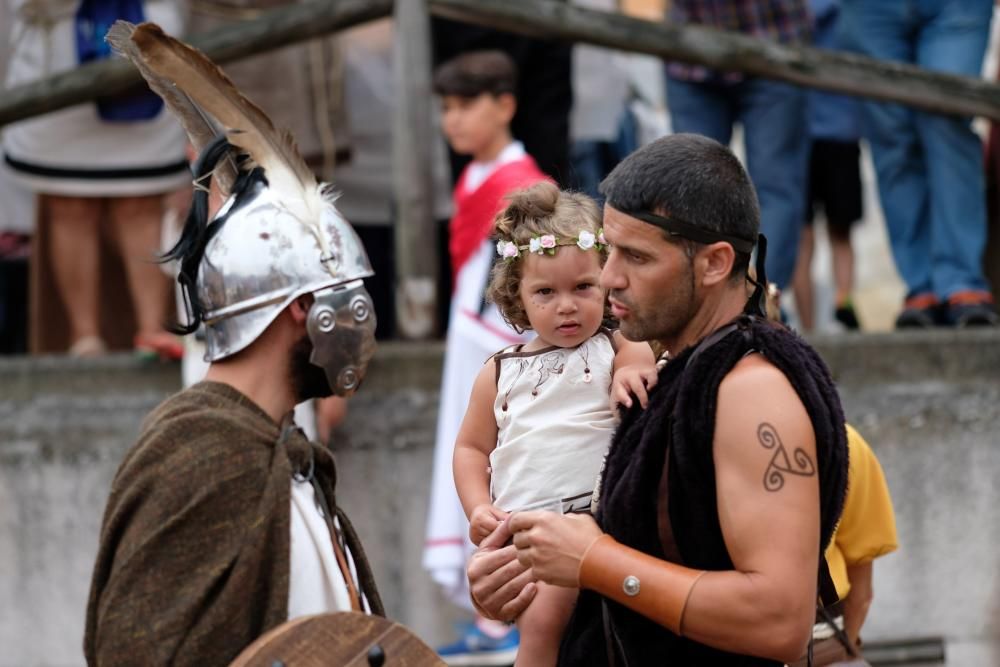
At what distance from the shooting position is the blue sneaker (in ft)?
18.6

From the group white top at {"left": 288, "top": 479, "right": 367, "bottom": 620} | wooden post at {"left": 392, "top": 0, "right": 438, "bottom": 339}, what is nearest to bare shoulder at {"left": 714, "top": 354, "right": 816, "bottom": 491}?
white top at {"left": 288, "top": 479, "right": 367, "bottom": 620}

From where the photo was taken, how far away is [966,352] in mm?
6102

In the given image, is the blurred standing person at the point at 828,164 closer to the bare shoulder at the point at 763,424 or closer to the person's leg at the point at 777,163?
the person's leg at the point at 777,163

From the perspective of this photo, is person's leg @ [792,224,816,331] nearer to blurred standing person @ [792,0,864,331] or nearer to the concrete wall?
blurred standing person @ [792,0,864,331]

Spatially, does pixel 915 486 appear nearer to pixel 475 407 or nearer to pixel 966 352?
pixel 966 352

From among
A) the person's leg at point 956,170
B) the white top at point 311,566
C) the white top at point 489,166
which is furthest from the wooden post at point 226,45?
the white top at point 311,566

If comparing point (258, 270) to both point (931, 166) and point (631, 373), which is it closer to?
point (631, 373)

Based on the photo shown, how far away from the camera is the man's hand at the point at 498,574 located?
3.02m

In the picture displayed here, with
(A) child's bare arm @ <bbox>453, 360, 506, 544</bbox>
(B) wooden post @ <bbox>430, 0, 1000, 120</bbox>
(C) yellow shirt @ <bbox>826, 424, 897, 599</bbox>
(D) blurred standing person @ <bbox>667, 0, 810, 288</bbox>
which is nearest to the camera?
(A) child's bare arm @ <bbox>453, 360, 506, 544</bbox>

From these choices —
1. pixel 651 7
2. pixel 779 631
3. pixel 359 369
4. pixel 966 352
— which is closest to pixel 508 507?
pixel 359 369

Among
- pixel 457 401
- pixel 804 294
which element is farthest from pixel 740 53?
pixel 457 401

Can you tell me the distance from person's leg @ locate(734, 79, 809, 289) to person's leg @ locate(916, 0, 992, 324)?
549mm

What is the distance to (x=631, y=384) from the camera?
3.01 m

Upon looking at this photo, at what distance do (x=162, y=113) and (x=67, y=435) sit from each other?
1.41 meters
